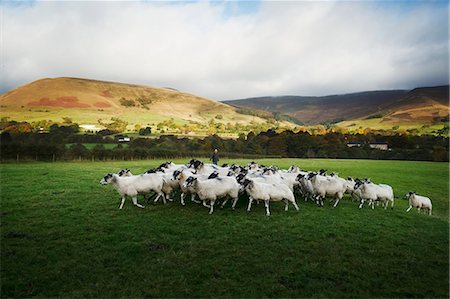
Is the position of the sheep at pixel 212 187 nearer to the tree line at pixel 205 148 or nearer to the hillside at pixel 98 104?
the tree line at pixel 205 148

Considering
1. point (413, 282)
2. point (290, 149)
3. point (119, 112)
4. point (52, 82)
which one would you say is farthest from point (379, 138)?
point (52, 82)

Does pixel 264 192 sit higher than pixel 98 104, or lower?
lower

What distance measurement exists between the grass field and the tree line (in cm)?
3421

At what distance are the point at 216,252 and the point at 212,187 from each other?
4.50 m

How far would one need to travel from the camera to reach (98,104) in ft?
484

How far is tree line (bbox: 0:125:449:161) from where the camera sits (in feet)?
148

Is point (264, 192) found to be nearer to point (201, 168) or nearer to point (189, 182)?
point (189, 182)

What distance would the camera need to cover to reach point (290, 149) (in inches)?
2881

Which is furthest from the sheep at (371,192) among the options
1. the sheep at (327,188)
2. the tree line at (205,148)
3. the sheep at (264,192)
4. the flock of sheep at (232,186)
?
the tree line at (205,148)

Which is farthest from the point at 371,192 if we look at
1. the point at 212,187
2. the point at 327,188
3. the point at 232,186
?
the point at 212,187

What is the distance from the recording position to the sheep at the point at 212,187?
1282 centimetres

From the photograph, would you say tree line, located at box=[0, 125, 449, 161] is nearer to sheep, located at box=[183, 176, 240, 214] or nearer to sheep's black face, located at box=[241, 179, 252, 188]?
sheep, located at box=[183, 176, 240, 214]

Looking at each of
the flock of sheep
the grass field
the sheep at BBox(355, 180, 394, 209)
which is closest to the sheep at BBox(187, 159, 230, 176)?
the flock of sheep

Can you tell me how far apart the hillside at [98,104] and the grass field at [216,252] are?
107947 mm
